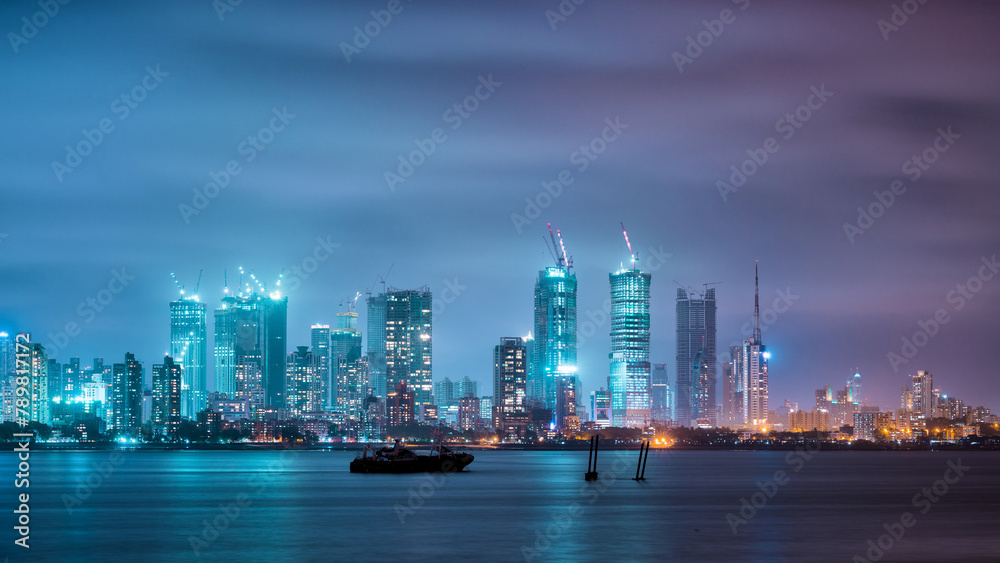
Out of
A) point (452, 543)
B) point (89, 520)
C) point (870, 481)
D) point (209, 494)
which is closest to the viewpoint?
point (452, 543)

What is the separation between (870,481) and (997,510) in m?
80.7

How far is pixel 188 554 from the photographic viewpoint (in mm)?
78812

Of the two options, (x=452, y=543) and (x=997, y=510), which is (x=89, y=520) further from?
(x=997, y=510)

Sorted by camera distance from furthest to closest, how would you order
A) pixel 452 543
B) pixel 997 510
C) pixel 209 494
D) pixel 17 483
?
pixel 17 483 → pixel 209 494 → pixel 997 510 → pixel 452 543

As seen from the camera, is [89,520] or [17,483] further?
[17,483]

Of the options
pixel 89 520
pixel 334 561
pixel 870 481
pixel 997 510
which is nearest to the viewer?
pixel 334 561

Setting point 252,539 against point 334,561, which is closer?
point 334,561

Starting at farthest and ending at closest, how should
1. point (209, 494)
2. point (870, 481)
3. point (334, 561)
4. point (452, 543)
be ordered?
point (870, 481) < point (209, 494) < point (452, 543) < point (334, 561)

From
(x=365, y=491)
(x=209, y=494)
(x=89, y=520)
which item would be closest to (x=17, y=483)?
(x=209, y=494)

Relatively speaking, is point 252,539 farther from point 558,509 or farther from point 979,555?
point 979,555

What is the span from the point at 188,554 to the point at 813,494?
95898 millimetres

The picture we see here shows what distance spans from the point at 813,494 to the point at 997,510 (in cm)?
3304

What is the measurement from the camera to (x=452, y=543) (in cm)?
8556

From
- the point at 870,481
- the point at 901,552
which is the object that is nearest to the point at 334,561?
Answer: the point at 901,552
